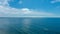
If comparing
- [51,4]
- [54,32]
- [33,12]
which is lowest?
[54,32]

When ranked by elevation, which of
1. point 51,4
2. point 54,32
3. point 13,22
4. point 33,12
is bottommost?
point 54,32

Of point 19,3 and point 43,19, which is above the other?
point 19,3

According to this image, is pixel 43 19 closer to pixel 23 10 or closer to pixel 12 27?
pixel 23 10

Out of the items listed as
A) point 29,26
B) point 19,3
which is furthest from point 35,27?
point 19,3

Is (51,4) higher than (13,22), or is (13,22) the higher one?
(51,4)

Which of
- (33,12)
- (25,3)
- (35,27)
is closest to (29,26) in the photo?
(35,27)

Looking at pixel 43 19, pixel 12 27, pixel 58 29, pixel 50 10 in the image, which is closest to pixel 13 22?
pixel 12 27

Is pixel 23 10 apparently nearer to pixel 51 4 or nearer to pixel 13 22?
pixel 13 22
